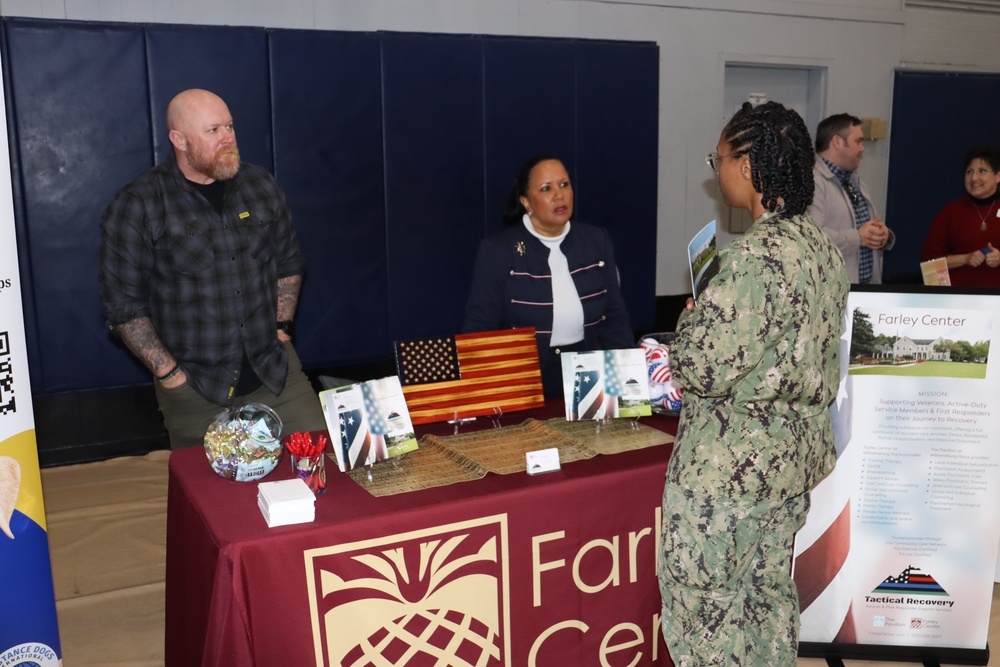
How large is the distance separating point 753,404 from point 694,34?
4496 millimetres

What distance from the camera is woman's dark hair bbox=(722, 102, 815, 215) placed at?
175 centimetres

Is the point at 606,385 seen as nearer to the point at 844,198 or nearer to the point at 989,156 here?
the point at 844,198

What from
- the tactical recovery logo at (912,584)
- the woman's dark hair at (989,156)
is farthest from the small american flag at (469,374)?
the woman's dark hair at (989,156)

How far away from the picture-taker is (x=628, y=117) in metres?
5.30

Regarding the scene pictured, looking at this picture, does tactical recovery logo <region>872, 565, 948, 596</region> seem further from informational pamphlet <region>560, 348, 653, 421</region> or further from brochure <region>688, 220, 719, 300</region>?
brochure <region>688, 220, 719, 300</region>

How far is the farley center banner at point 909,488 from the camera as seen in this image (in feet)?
7.64

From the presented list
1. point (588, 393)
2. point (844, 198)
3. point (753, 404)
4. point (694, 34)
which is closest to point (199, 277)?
point (588, 393)

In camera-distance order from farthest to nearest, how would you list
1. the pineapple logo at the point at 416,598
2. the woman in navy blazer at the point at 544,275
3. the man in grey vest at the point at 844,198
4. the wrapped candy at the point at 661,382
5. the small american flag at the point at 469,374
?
the man in grey vest at the point at 844,198 < the woman in navy blazer at the point at 544,275 < the wrapped candy at the point at 661,382 < the small american flag at the point at 469,374 < the pineapple logo at the point at 416,598

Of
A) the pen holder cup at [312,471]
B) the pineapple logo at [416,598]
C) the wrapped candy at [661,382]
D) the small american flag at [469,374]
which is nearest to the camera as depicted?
the pineapple logo at [416,598]

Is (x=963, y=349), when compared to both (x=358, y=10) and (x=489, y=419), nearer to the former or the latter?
(x=489, y=419)

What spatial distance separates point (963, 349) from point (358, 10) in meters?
3.58

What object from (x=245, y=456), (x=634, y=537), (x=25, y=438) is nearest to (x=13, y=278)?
(x=25, y=438)

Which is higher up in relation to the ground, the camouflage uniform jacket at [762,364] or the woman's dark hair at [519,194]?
the woman's dark hair at [519,194]

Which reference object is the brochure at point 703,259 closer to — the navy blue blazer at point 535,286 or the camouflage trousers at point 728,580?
the camouflage trousers at point 728,580
